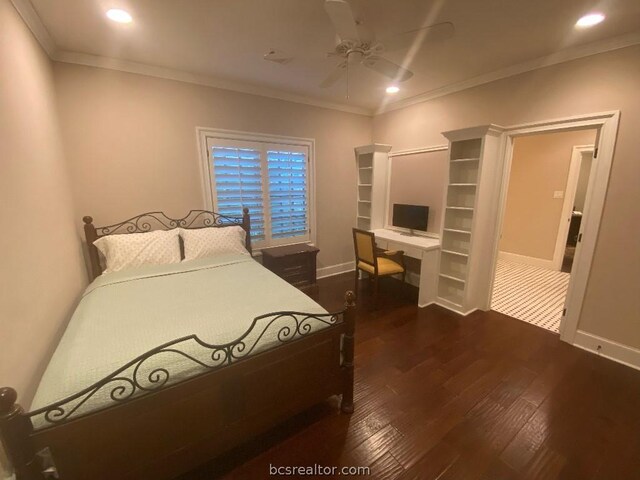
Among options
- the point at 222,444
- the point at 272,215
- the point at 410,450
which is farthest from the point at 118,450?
the point at 272,215

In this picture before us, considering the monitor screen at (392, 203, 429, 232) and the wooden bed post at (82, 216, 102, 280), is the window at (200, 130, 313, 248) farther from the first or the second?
the monitor screen at (392, 203, 429, 232)

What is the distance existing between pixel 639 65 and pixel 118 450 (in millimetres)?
4134

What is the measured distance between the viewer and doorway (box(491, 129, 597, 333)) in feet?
13.1

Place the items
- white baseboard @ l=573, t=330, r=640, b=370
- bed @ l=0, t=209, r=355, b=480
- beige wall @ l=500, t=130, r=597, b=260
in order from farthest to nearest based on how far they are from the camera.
Answer: beige wall @ l=500, t=130, r=597, b=260, white baseboard @ l=573, t=330, r=640, b=370, bed @ l=0, t=209, r=355, b=480

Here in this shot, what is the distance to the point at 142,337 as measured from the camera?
1.46 metres

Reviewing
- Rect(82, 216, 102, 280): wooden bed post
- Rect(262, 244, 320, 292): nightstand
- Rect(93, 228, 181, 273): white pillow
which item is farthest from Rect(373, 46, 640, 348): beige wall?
Rect(82, 216, 102, 280): wooden bed post

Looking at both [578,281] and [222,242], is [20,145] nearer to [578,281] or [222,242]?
[222,242]

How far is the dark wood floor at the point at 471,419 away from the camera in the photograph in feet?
4.94

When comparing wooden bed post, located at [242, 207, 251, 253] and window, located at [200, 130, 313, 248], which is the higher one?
window, located at [200, 130, 313, 248]

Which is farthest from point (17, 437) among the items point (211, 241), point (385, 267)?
point (385, 267)

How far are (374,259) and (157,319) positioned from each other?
233 centimetres

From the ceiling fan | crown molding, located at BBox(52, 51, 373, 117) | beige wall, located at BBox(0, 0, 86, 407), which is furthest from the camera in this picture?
crown molding, located at BBox(52, 51, 373, 117)

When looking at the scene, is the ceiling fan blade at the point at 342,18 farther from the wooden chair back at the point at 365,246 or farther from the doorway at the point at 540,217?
the doorway at the point at 540,217

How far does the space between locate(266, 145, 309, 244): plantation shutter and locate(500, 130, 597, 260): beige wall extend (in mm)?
3840
